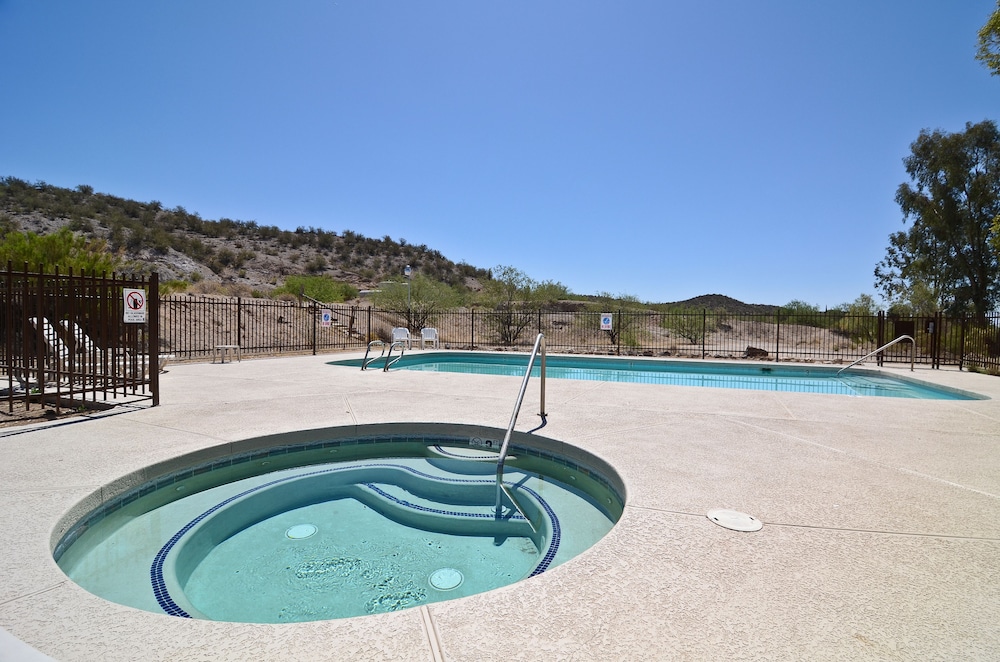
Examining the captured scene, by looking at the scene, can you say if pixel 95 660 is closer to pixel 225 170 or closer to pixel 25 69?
pixel 25 69

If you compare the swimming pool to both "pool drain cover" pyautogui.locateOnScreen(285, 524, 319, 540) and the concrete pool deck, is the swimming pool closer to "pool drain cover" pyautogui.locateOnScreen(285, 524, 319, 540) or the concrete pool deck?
"pool drain cover" pyautogui.locateOnScreen(285, 524, 319, 540)

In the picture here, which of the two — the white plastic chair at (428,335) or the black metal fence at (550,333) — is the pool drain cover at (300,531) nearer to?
the black metal fence at (550,333)

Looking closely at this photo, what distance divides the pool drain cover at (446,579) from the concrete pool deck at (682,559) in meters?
0.79

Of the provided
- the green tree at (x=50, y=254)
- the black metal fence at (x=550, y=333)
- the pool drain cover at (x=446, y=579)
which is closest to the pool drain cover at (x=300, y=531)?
the pool drain cover at (x=446, y=579)

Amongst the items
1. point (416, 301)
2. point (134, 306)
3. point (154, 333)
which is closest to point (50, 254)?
point (134, 306)

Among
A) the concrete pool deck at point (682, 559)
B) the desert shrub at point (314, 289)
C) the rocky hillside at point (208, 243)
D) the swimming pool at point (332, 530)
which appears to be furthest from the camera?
the rocky hillside at point (208, 243)

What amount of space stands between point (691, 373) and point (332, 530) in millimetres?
11807

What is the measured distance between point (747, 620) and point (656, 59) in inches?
504

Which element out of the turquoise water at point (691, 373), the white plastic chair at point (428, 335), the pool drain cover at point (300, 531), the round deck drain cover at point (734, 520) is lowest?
the pool drain cover at point (300, 531)

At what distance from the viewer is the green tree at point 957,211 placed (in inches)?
789

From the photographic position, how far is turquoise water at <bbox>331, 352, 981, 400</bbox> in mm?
10492

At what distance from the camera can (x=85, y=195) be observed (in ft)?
121

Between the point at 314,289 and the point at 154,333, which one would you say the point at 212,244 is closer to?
the point at 314,289

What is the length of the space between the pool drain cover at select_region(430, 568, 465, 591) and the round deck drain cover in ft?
4.88
